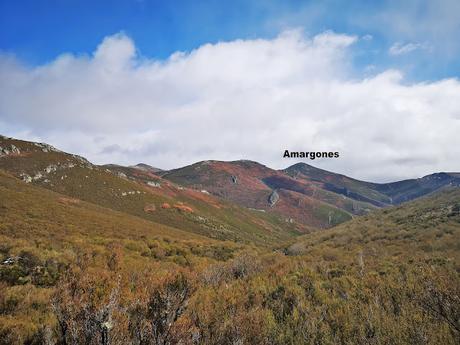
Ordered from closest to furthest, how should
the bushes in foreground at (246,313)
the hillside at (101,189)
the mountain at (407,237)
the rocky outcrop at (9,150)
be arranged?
the bushes in foreground at (246,313) → the mountain at (407,237) → the hillside at (101,189) → the rocky outcrop at (9,150)

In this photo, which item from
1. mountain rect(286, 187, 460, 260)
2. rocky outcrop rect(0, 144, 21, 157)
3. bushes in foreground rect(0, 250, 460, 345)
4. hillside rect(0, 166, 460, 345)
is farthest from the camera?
rocky outcrop rect(0, 144, 21, 157)

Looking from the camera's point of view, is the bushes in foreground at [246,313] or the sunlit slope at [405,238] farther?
the sunlit slope at [405,238]

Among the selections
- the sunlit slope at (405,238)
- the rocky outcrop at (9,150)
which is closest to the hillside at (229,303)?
the sunlit slope at (405,238)

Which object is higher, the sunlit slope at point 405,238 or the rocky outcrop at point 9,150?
the rocky outcrop at point 9,150

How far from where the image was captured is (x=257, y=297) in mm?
12523

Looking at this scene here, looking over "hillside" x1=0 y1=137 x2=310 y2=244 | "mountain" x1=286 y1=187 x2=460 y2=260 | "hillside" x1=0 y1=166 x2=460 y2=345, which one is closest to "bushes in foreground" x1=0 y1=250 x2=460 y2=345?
"hillside" x1=0 y1=166 x2=460 y2=345

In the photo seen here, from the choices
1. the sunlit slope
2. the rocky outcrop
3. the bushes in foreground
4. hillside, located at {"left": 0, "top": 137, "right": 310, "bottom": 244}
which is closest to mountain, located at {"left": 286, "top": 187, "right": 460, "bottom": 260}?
the sunlit slope

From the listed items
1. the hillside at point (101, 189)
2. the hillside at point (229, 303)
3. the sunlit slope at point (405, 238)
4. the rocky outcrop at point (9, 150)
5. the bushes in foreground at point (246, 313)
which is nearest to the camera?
the bushes in foreground at point (246, 313)

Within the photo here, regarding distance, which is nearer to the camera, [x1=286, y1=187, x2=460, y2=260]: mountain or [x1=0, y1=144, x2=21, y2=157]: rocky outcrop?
[x1=286, y1=187, x2=460, y2=260]: mountain

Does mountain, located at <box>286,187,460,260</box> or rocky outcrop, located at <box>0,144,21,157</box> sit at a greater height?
rocky outcrop, located at <box>0,144,21,157</box>

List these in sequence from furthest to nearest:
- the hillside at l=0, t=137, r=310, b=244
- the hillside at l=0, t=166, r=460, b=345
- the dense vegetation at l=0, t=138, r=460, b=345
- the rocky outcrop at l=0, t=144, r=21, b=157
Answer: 1. the rocky outcrop at l=0, t=144, r=21, b=157
2. the hillside at l=0, t=137, r=310, b=244
3. the dense vegetation at l=0, t=138, r=460, b=345
4. the hillside at l=0, t=166, r=460, b=345

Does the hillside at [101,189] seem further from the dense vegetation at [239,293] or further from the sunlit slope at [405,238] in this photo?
the sunlit slope at [405,238]

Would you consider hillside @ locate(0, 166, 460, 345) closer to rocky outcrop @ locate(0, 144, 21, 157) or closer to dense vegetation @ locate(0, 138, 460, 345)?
dense vegetation @ locate(0, 138, 460, 345)

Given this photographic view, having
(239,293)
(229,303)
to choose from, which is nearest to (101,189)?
(239,293)
